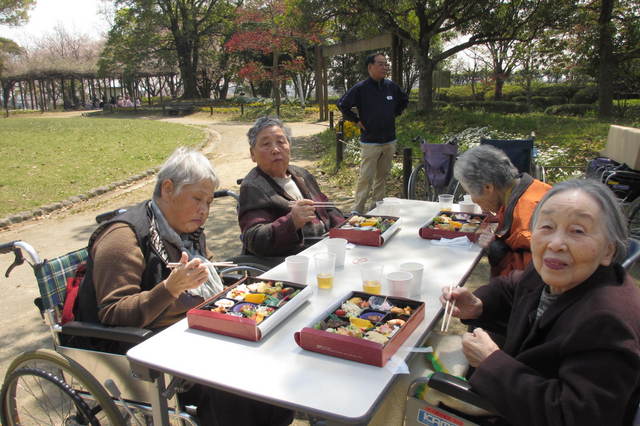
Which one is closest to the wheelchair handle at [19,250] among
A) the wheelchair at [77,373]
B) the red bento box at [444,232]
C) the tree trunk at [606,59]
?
the wheelchair at [77,373]

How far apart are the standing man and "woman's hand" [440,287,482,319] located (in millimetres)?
3813

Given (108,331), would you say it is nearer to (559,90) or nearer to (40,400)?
(40,400)

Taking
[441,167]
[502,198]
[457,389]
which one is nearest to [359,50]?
[441,167]

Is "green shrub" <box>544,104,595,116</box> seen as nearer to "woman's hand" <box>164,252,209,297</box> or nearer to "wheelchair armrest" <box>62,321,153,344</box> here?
"woman's hand" <box>164,252,209,297</box>

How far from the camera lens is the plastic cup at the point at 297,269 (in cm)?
207

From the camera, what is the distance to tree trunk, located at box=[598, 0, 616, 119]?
39.0 ft

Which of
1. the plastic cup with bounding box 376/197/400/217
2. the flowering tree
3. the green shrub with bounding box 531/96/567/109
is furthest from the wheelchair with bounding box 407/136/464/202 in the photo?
the green shrub with bounding box 531/96/567/109

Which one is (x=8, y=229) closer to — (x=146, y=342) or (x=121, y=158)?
(x=121, y=158)

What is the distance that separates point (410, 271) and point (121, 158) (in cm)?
1039

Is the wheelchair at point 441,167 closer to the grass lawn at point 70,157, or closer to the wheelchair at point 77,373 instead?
the wheelchair at point 77,373

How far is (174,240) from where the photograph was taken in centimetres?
208

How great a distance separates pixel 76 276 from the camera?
79.9 inches

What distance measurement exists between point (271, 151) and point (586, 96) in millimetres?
19386

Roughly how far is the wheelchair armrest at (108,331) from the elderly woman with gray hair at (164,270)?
4cm
